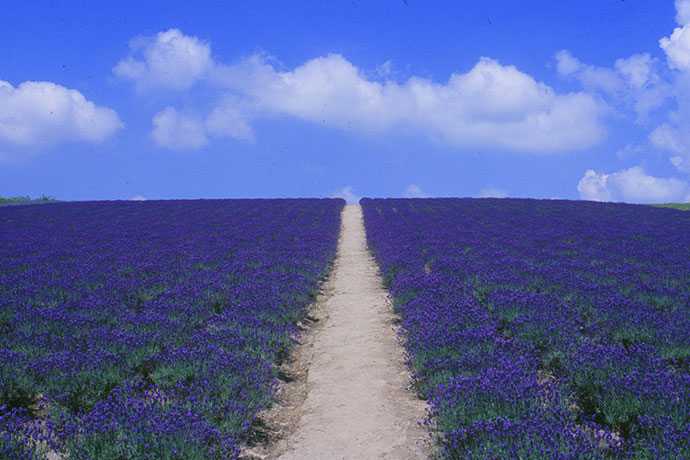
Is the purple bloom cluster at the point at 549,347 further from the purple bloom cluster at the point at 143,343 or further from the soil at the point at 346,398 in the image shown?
the purple bloom cluster at the point at 143,343

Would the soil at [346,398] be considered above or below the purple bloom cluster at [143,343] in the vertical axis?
below

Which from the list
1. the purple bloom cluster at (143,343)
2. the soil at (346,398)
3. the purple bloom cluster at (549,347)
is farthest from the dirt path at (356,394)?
the purple bloom cluster at (143,343)

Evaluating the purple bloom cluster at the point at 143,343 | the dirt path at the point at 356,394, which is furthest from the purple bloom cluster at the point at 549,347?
the purple bloom cluster at the point at 143,343

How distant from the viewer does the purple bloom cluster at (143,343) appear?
12.0 feet

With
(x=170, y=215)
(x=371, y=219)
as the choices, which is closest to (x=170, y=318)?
(x=371, y=219)

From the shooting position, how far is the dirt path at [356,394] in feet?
13.7

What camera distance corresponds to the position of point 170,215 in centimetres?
2498

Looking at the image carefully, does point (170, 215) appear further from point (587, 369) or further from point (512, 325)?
point (587, 369)

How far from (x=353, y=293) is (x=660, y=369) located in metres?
6.19

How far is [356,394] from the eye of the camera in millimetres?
5254

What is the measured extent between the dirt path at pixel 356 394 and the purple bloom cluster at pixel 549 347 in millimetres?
295

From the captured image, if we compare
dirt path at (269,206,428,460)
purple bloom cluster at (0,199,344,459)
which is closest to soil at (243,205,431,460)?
dirt path at (269,206,428,460)

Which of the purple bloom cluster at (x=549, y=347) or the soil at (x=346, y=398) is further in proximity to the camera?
the soil at (x=346, y=398)

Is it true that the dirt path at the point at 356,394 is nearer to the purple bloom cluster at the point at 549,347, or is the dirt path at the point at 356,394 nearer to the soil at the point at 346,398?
the soil at the point at 346,398
